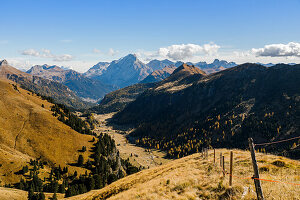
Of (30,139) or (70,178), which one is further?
(30,139)

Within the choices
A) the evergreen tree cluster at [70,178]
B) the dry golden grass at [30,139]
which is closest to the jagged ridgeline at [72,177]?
the evergreen tree cluster at [70,178]

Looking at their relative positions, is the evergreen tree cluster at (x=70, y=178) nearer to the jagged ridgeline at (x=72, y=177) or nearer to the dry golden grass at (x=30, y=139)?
the jagged ridgeline at (x=72, y=177)

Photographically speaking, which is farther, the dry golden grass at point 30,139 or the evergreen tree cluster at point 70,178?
the dry golden grass at point 30,139

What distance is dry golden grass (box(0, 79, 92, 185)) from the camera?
107556 mm

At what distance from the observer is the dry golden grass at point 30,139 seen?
4235 inches

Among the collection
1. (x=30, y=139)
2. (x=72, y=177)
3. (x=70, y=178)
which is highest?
(x=30, y=139)

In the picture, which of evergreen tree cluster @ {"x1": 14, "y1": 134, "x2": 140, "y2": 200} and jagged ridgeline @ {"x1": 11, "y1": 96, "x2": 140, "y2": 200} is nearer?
evergreen tree cluster @ {"x1": 14, "y1": 134, "x2": 140, "y2": 200}

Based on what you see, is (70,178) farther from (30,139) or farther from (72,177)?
(30,139)

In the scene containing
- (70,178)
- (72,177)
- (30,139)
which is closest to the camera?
(70,178)

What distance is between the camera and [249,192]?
Answer: 598 inches

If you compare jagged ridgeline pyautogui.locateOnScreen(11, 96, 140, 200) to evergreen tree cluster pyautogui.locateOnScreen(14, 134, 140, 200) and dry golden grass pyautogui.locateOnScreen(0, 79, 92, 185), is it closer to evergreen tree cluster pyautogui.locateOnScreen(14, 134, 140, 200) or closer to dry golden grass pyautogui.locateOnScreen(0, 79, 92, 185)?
evergreen tree cluster pyautogui.locateOnScreen(14, 134, 140, 200)

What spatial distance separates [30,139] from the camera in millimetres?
131500

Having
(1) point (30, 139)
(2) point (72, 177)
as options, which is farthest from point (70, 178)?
(1) point (30, 139)

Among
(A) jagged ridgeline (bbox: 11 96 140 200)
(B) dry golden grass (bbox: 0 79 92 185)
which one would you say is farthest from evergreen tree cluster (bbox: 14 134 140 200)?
(B) dry golden grass (bbox: 0 79 92 185)
